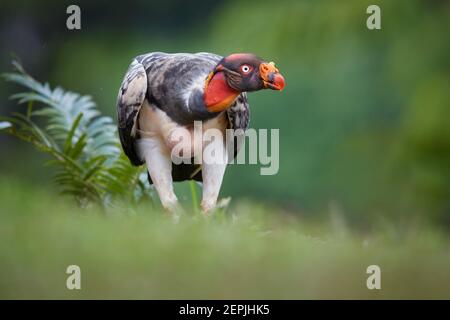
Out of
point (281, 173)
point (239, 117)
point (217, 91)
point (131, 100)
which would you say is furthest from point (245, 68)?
point (281, 173)

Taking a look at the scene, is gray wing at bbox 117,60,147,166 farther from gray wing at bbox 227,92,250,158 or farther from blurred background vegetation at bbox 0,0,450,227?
blurred background vegetation at bbox 0,0,450,227

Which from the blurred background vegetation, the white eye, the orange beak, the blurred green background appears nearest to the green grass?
the blurred green background

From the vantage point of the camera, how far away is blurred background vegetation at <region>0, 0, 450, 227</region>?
28.8 feet

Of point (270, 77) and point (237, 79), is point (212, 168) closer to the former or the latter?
point (237, 79)

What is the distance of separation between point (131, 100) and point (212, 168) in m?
Result: 0.55

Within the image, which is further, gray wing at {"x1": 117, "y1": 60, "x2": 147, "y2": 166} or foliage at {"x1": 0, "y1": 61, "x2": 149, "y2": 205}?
foliage at {"x1": 0, "y1": 61, "x2": 149, "y2": 205}

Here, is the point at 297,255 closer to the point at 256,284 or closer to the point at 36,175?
the point at 256,284

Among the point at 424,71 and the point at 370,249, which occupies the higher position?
the point at 424,71

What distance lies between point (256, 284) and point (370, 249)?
79 centimetres

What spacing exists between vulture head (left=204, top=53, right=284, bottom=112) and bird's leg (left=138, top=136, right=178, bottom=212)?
40cm

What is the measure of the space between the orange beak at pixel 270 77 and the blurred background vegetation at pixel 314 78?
1.01 m

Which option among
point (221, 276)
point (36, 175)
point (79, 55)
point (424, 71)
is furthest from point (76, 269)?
point (79, 55)

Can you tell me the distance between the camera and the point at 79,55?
42.9 ft

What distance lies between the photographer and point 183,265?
3.27 meters
